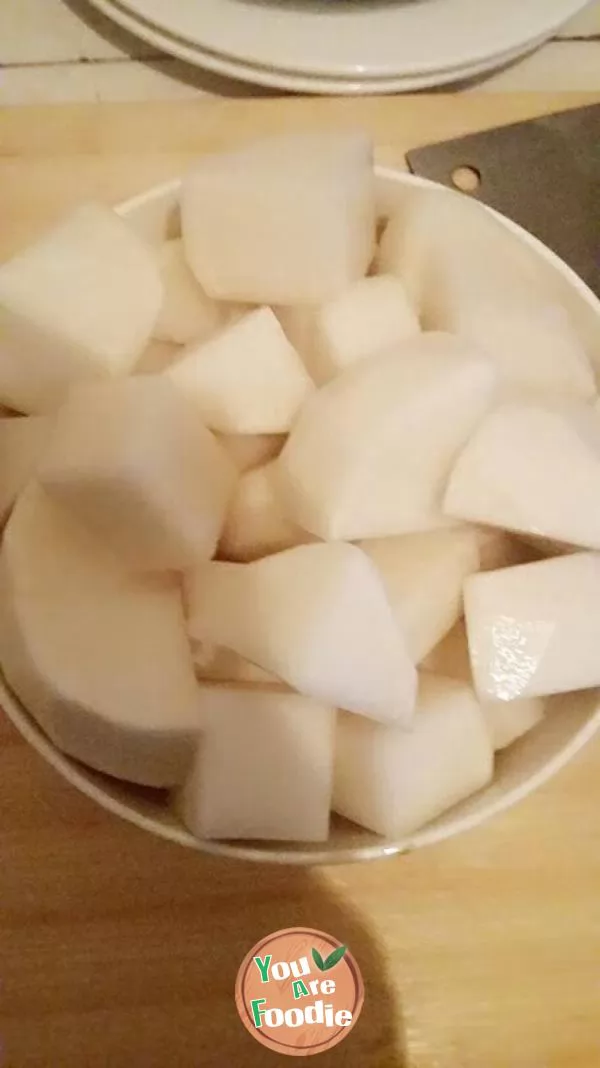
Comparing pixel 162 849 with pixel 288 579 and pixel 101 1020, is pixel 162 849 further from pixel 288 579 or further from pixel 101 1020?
pixel 288 579

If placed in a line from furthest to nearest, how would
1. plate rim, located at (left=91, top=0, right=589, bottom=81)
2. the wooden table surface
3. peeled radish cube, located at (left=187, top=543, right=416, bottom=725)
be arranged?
1. plate rim, located at (left=91, top=0, right=589, bottom=81)
2. the wooden table surface
3. peeled radish cube, located at (left=187, top=543, right=416, bottom=725)

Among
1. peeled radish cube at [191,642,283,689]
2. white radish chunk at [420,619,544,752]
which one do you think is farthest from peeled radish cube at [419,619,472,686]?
peeled radish cube at [191,642,283,689]

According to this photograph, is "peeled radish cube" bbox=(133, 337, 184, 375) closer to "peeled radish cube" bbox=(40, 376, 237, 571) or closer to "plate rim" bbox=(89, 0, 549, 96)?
"peeled radish cube" bbox=(40, 376, 237, 571)

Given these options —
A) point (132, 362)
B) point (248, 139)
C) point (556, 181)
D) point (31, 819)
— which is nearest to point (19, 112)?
point (248, 139)

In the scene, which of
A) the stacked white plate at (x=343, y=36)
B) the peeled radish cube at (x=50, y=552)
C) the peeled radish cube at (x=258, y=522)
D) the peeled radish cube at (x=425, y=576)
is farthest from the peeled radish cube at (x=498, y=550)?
the stacked white plate at (x=343, y=36)

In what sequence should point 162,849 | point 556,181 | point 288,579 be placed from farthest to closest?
point 556,181 < point 162,849 < point 288,579

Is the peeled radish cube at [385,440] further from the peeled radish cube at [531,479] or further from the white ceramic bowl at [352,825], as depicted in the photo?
the white ceramic bowl at [352,825]
